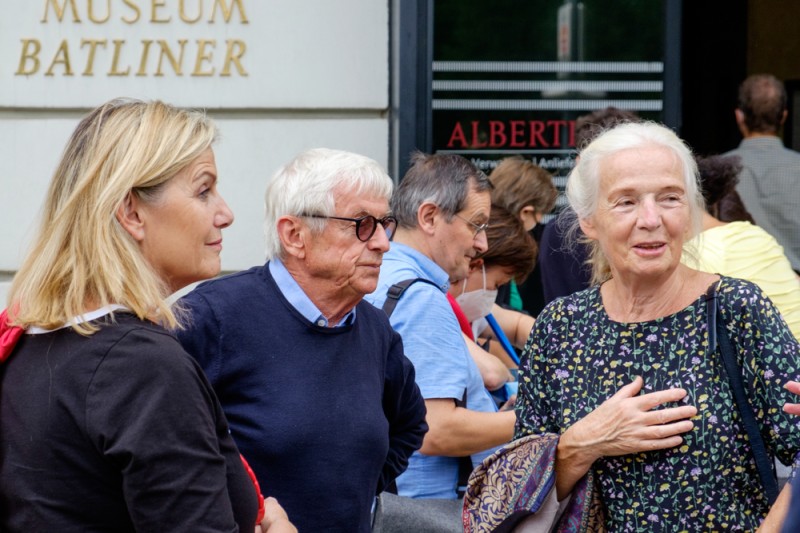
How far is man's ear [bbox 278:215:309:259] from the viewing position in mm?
2916


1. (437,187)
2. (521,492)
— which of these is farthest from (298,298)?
(437,187)

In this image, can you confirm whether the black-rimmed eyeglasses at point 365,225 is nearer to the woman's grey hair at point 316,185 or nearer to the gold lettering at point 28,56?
the woman's grey hair at point 316,185

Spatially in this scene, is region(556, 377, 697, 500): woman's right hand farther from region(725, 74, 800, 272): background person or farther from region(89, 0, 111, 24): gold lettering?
region(89, 0, 111, 24): gold lettering

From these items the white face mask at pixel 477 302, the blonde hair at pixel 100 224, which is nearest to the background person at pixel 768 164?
the white face mask at pixel 477 302

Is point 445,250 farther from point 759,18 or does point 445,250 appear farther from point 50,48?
point 759,18

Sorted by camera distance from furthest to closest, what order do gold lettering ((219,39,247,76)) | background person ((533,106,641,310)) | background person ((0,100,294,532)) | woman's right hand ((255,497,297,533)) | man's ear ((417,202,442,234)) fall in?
gold lettering ((219,39,247,76))
background person ((533,106,641,310))
man's ear ((417,202,442,234))
woman's right hand ((255,497,297,533))
background person ((0,100,294,532))

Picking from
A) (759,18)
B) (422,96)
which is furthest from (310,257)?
(759,18)

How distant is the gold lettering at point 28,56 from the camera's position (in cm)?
537

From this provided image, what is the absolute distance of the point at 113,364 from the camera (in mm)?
1819

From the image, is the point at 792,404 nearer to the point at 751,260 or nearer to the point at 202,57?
the point at 751,260

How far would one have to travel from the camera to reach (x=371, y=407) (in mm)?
2799

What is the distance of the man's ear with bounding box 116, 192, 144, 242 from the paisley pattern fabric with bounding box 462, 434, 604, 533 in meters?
1.08

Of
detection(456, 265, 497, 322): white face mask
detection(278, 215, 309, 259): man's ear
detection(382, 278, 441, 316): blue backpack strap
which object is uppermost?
detection(278, 215, 309, 259): man's ear

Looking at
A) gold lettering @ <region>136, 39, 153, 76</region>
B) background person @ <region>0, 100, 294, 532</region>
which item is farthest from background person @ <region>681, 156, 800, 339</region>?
gold lettering @ <region>136, 39, 153, 76</region>
